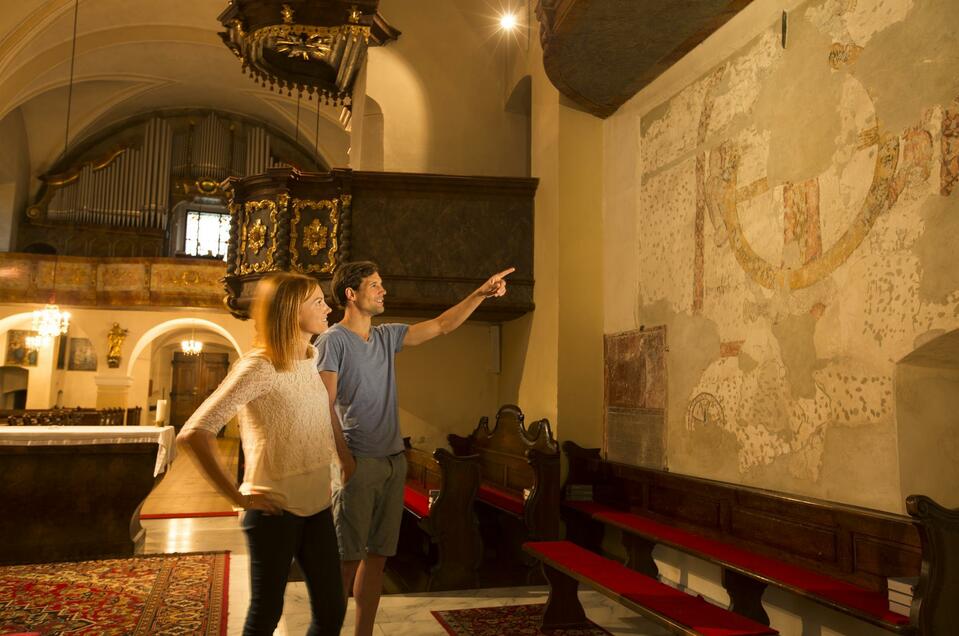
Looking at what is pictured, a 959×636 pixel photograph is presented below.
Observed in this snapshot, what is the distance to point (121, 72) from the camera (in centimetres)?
1609

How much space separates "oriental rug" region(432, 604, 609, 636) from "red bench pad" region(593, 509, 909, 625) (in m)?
0.73

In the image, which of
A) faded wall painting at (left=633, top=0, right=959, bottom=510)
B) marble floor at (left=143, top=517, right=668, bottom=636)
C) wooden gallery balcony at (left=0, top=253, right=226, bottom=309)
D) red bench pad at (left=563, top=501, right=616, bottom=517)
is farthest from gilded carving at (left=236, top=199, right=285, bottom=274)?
wooden gallery balcony at (left=0, top=253, right=226, bottom=309)

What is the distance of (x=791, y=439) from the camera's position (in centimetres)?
417

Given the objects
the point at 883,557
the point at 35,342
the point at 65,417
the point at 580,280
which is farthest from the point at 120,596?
the point at 35,342

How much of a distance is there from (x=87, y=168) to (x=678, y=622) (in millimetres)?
19159

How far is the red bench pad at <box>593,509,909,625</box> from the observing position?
10.6 ft

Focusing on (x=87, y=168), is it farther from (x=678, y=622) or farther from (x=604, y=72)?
(x=678, y=622)

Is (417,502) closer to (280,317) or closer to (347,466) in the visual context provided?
(347,466)

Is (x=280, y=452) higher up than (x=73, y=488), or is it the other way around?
(x=280, y=452)

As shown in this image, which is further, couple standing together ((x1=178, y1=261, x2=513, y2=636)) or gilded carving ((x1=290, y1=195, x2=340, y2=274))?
gilded carving ((x1=290, y1=195, x2=340, y2=274))

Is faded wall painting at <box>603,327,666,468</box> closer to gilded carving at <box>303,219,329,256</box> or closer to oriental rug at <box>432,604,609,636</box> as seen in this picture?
oriental rug at <box>432,604,609,636</box>

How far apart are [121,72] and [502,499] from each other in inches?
559

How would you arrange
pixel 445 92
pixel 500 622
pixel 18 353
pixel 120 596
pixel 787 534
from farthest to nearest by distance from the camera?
pixel 18 353 → pixel 445 92 → pixel 120 596 → pixel 500 622 → pixel 787 534

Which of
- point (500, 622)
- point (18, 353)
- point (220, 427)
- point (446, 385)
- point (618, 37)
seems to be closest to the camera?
point (220, 427)
